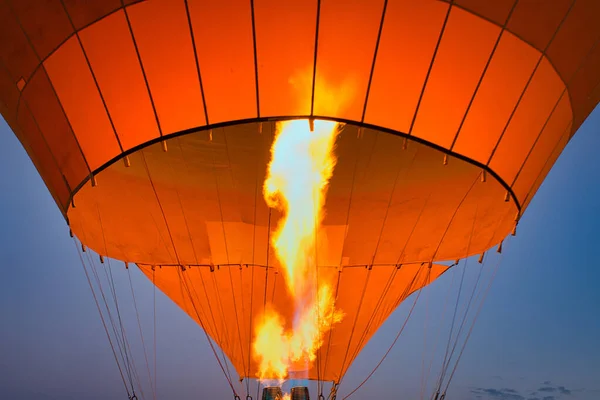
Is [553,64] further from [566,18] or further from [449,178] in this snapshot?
[449,178]

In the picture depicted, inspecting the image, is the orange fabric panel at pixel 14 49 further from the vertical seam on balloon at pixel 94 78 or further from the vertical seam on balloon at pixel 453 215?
the vertical seam on balloon at pixel 453 215

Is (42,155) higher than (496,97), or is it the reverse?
(496,97)

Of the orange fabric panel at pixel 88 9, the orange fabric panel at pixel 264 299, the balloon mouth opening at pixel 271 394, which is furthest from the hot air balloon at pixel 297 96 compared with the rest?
the balloon mouth opening at pixel 271 394

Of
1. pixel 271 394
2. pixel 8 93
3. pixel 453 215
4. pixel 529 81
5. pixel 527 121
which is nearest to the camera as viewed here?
pixel 529 81

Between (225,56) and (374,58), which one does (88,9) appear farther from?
(374,58)

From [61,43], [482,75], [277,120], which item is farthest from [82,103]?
[482,75]

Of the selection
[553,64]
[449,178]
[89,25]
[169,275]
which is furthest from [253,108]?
[169,275]
